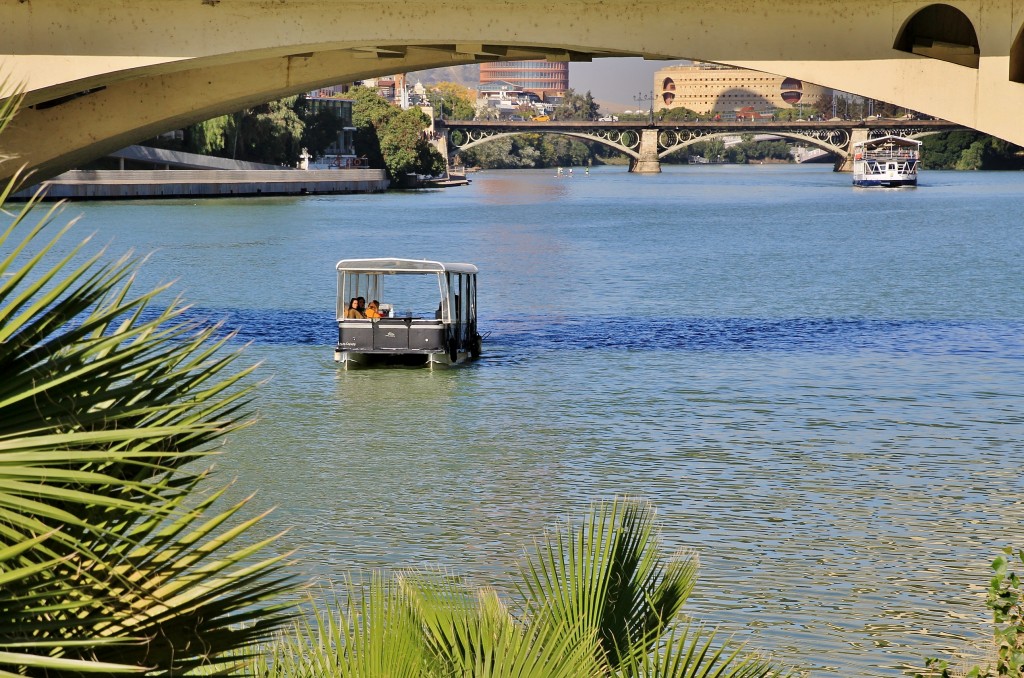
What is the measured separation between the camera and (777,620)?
1188 cm

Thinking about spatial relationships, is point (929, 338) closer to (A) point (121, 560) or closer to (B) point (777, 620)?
(B) point (777, 620)

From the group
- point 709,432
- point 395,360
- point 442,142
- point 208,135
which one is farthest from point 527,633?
point 442,142

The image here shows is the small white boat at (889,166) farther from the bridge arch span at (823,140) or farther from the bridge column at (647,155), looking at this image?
the bridge column at (647,155)

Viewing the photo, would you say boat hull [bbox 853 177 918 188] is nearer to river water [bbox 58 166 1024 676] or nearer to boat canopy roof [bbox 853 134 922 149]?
boat canopy roof [bbox 853 134 922 149]

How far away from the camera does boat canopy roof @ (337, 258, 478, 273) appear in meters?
27.4

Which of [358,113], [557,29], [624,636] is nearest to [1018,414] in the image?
[557,29]

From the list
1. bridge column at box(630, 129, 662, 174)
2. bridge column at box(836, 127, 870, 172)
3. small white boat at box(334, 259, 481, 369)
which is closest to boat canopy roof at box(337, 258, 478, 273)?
small white boat at box(334, 259, 481, 369)

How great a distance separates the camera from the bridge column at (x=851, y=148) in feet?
515

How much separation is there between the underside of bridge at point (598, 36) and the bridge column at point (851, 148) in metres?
141

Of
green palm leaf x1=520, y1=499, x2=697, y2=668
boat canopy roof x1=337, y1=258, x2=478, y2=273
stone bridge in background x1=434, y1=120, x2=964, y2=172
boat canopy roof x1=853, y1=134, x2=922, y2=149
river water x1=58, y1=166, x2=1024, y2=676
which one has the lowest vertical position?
river water x1=58, y1=166, x2=1024, y2=676

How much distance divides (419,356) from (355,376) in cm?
161

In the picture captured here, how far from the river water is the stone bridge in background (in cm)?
9780

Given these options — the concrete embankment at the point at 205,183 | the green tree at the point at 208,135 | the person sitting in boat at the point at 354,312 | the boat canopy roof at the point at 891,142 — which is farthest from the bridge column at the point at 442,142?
the person sitting in boat at the point at 354,312

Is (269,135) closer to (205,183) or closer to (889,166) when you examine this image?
(205,183)
